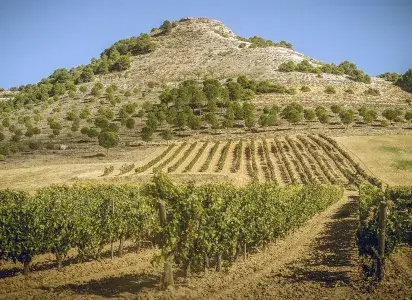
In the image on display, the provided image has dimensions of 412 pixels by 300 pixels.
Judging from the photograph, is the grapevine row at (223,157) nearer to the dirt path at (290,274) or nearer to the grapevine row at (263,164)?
the grapevine row at (263,164)

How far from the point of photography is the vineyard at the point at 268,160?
60.6m

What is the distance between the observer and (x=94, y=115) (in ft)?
360

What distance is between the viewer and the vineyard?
60562 mm

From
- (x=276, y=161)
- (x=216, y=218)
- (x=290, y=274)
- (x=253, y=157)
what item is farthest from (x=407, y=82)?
(x=216, y=218)

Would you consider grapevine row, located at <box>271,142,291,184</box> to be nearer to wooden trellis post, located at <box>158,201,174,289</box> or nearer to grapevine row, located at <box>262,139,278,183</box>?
grapevine row, located at <box>262,139,278,183</box>

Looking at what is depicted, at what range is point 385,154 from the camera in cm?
7031

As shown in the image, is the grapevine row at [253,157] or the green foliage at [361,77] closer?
the grapevine row at [253,157]

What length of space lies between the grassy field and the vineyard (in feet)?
8.19

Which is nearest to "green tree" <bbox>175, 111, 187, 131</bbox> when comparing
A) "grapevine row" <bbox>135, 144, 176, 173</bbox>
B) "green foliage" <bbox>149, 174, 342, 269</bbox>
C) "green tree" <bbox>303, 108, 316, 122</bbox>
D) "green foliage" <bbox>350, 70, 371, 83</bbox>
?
"grapevine row" <bbox>135, 144, 176, 173</bbox>

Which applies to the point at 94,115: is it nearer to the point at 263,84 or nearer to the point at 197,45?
the point at 263,84

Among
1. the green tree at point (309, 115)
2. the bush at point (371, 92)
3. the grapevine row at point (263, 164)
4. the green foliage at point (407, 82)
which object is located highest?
the green foliage at point (407, 82)

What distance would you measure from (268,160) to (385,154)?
2157cm

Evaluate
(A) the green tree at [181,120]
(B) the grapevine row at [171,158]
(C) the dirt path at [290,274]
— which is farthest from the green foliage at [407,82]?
(C) the dirt path at [290,274]

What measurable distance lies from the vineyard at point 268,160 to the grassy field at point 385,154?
8.19 feet
